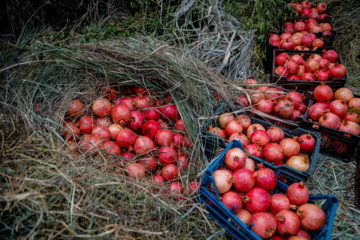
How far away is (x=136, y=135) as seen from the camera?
2.27 m

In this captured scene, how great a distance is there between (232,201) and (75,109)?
72.0 inches

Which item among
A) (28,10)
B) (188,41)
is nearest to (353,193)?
(188,41)

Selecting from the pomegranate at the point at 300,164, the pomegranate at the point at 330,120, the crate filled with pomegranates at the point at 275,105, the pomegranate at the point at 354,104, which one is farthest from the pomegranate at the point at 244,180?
the pomegranate at the point at 354,104

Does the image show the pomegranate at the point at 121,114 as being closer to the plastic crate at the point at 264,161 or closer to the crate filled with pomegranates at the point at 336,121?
the plastic crate at the point at 264,161

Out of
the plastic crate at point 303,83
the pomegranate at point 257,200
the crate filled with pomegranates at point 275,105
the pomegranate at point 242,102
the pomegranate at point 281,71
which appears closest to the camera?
the pomegranate at point 257,200

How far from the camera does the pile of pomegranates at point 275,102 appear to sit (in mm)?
2602

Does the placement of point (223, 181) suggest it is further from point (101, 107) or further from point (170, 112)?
point (101, 107)

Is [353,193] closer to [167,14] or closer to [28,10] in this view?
[167,14]

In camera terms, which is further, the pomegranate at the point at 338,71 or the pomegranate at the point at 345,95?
the pomegranate at the point at 338,71

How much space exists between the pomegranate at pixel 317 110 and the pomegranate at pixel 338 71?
27.8 inches

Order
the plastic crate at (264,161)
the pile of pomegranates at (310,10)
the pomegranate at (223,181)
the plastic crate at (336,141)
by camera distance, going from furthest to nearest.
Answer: the pile of pomegranates at (310,10) < the plastic crate at (336,141) < the plastic crate at (264,161) < the pomegranate at (223,181)

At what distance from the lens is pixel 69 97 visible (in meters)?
2.38

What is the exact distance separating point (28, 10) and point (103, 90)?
1.75m

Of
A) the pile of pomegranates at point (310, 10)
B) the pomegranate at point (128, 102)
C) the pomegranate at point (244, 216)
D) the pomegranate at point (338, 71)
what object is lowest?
the pomegranate at point (244, 216)
